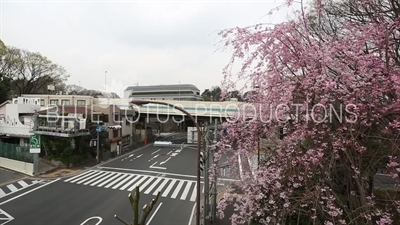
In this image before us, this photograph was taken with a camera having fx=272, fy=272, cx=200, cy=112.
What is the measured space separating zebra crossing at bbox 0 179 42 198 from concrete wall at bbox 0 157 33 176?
5.60ft

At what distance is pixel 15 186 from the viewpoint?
1705 centimetres

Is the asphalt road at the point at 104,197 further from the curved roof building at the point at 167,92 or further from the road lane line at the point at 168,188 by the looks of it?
the curved roof building at the point at 167,92

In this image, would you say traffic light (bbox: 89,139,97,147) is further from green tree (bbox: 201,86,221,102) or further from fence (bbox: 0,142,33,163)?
green tree (bbox: 201,86,221,102)

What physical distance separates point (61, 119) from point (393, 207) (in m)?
23.4

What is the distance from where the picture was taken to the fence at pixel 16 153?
20.5 m

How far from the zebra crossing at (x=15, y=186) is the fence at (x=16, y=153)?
2567 mm

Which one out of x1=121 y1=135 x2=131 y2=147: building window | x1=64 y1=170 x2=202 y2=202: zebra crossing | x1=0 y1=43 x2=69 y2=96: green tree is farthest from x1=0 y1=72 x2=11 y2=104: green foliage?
x1=64 y1=170 x2=202 y2=202: zebra crossing

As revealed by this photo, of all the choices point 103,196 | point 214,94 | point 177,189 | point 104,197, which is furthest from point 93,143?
point 214,94

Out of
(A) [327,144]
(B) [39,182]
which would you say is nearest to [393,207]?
(A) [327,144]

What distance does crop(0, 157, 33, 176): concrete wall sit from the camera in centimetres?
1997

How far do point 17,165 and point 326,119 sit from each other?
23.1 meters

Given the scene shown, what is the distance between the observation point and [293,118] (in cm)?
527

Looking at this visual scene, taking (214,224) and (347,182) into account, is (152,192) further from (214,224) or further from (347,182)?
(347,182)

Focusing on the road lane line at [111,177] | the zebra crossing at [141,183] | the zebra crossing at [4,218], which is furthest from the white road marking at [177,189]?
the zebra crossing at [4,218]
